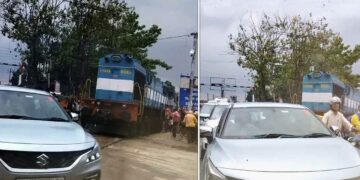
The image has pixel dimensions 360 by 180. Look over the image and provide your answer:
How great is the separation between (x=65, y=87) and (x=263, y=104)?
201 cm

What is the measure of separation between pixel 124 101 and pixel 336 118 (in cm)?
203

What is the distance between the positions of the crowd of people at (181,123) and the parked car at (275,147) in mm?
245

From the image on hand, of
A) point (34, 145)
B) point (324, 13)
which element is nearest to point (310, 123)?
point (324, 13)

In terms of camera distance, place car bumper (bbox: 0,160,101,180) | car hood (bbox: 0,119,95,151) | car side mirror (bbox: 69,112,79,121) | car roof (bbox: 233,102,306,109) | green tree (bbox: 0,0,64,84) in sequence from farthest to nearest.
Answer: green tree (bbox: 0,0,64,84) < car side mirror (bbox: 69,112,79,121) < car roof (bbox: 233,102,306,109) < car hood (bbox: 0,119,95,151) < car bumper (bbox: 0,160,101,180)

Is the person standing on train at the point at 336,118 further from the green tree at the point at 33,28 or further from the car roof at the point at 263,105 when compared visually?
the green tree at the point at 33,28

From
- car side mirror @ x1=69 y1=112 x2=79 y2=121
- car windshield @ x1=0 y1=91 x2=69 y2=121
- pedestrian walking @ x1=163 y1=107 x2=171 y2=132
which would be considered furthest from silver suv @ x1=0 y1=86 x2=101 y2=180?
pedestrian walking @ x1=163 y1=107 x2=171 y2=132

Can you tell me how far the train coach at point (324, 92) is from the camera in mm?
4125

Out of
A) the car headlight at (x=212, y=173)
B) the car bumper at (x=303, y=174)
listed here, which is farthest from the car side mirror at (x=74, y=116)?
the car bumper at (x=303, y=174)

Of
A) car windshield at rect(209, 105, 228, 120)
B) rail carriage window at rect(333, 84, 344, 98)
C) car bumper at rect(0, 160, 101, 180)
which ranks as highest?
rail carriage window at rect(333, 84, 344, 98)

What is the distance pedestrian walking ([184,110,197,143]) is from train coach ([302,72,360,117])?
40.4 inches

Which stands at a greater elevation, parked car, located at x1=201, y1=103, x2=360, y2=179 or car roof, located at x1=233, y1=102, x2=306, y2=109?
car roof, located at x1=233, y1=102, x2=306, y2=109

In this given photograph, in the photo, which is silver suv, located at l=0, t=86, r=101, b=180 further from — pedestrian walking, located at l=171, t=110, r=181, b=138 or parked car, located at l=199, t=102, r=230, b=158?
parked car, located at l=199, t=102, r=230, b=158

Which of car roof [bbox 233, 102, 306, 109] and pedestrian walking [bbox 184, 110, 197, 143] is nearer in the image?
car roof [bbox 233, 102, 306, 109]

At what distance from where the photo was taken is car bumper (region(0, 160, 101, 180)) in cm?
356
